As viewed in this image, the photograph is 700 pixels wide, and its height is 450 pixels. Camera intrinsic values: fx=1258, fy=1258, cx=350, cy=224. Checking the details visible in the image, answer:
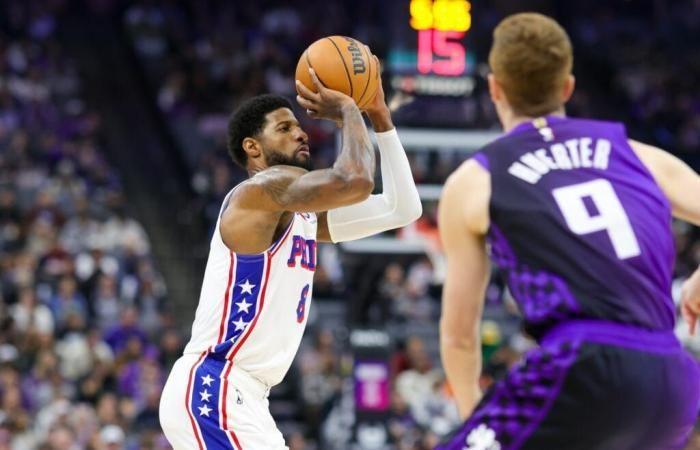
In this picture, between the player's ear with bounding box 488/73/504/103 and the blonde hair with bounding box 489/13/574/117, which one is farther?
the player's ear with bounding box 488/73/504/103

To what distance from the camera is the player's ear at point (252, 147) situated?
5.68m

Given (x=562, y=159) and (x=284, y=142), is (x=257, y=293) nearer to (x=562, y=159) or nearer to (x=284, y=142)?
(x=284, y=142)

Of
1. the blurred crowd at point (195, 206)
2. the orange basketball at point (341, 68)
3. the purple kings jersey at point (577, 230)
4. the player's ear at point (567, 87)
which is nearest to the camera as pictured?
the purple kings jersey at point (577, 230)

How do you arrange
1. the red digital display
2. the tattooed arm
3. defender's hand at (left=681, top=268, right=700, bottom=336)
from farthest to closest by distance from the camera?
the red digital display → the tattooed arm → defender's hand at (left=681, top=268, right=700, bottom=336)

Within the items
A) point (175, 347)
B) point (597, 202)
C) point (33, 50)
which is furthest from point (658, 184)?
point (33, 50)

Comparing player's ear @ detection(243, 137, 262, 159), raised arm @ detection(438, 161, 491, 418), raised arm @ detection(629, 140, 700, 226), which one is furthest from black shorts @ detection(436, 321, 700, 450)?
player's ear @ detection(243, 137, 262, 159)

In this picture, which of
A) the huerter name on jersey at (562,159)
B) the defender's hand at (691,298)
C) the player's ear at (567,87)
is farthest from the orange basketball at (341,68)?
the defender's hand at (691,298)

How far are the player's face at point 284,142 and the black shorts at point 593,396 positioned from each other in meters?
2.16

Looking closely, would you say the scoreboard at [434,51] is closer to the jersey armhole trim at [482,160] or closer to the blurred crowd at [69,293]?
the blurred crowd at [69,293]

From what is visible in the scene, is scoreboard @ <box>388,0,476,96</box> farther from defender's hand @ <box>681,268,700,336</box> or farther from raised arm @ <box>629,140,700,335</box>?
raised arm @ <box>629,140,700,335</box>

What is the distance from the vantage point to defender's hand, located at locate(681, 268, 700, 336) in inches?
163

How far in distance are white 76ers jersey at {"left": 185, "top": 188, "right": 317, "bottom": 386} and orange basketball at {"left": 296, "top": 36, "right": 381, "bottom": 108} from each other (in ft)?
2.24

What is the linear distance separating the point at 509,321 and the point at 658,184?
503 inches

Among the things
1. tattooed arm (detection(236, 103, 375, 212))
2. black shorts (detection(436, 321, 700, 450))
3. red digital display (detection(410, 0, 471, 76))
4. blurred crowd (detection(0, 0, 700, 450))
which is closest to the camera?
black shorts (detection(436, 321, 700, 450))
